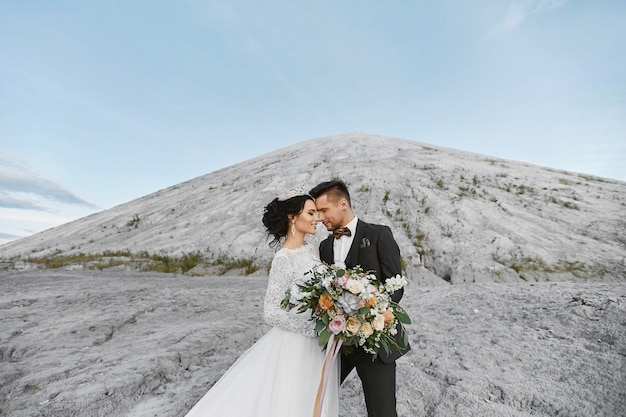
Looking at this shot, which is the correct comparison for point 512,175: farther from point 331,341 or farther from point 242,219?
point 331,341

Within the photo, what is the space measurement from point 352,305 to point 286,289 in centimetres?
111

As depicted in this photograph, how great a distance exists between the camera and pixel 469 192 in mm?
24250

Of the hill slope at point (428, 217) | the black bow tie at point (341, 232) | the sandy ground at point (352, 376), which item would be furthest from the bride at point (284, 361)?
the hill slope at point (428, 217)

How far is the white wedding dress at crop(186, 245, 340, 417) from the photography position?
12.5 feet

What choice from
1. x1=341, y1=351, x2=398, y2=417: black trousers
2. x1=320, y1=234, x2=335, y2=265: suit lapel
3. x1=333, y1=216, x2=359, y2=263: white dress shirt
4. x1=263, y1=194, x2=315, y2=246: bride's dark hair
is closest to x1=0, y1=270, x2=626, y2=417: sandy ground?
x1=341, y1=351, x2=398, y2=417: black trousers

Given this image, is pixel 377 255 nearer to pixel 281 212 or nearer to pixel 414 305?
pixel 281 212

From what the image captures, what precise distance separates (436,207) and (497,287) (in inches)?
432

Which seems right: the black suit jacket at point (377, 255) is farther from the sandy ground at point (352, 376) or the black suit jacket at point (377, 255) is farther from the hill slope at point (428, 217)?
the hill slope at point (428, 217)

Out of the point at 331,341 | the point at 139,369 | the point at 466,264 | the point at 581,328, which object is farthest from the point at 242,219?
the point at 331,341

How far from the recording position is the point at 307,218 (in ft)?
13.5

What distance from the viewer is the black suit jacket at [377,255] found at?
355cm

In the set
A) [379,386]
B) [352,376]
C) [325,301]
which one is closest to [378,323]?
[325,301]

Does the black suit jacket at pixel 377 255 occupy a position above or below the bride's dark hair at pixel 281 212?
below

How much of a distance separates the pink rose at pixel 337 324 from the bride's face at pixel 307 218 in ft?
4.14
